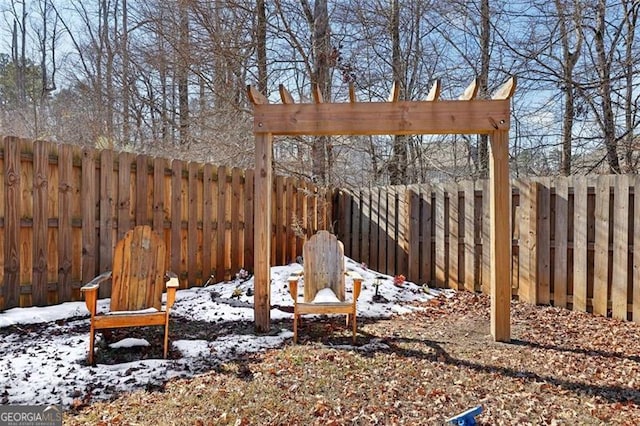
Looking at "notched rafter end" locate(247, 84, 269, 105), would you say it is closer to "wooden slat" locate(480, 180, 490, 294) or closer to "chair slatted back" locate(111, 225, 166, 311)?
"chair slatted back" locate(111, 225, 166, 311)

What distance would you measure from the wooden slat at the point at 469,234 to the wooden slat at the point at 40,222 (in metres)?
4.86

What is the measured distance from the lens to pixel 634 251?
379 cm

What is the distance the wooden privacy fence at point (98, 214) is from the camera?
3.47 metres

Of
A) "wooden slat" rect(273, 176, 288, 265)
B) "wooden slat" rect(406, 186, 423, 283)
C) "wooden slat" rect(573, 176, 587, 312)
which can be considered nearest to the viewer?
"wooden slat" rect(573, 176, 587, 312)

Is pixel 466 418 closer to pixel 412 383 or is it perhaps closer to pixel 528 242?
pixel 412 383

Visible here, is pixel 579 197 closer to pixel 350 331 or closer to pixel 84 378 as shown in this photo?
pixel 350 331

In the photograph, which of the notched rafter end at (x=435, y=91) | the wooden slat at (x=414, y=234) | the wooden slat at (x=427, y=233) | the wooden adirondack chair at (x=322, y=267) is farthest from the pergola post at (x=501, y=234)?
the wooden slat at (x=414, y=234)

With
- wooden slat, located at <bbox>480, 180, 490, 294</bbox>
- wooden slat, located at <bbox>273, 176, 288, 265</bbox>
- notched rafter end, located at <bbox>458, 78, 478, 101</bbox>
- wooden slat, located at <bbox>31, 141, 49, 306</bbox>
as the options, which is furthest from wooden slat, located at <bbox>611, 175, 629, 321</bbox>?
wooden slat, located at <bbox>31, 141, 49, 306</bbox>

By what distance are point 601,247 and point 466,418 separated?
10.1ft

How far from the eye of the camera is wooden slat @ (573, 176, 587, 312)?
4145mm

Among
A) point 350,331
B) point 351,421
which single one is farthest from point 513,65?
point 351,421

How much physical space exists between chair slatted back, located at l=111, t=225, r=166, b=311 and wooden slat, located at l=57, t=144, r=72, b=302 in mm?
1045

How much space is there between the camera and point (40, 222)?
11.8 feet

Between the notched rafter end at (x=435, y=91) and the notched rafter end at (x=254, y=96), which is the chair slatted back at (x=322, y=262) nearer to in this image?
the notched rafter end at (x=254, y=96)
